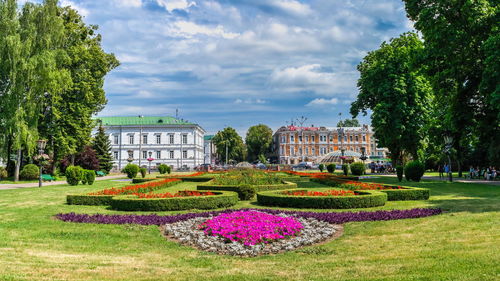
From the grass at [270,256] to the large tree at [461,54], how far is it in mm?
11810

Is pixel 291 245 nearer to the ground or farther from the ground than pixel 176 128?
nearer to the ground

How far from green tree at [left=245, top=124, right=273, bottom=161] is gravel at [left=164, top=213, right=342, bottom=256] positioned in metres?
92.4

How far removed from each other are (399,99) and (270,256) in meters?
26.1

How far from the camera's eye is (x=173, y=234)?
8953mm

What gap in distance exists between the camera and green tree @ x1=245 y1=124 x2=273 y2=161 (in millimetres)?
103188

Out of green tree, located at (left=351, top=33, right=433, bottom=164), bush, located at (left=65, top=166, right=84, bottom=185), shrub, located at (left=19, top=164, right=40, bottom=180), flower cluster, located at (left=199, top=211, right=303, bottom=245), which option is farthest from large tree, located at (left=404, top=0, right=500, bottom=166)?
shrub, located at (left=19, top=164, right=40, bottom=180)

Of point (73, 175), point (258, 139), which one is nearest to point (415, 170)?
point (73, 175)

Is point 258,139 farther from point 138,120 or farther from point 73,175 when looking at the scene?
point 73,175

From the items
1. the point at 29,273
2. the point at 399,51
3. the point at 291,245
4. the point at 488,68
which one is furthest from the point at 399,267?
the point at 399,51

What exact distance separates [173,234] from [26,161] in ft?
126

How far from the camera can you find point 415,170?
25.3m

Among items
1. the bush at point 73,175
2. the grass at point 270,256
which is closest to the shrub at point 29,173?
the bush at point 73,175

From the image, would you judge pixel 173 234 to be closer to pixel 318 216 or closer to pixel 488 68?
pixel 318 216

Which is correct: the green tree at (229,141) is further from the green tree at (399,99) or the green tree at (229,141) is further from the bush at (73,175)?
the bush at (73,175)
